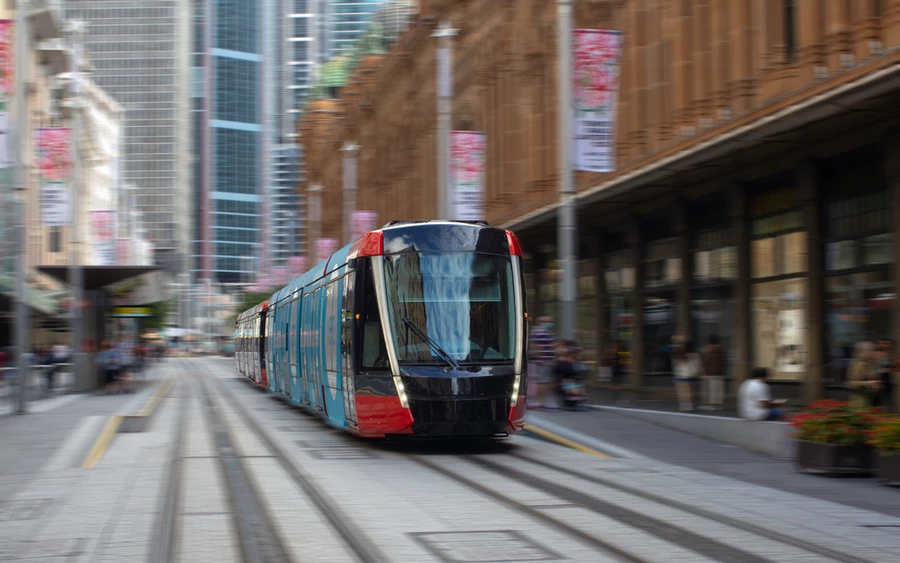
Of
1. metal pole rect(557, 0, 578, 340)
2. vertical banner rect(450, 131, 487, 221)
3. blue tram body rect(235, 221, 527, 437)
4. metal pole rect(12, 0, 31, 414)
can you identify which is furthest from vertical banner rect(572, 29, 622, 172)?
metal pole rect(12, 0, 31, 414)

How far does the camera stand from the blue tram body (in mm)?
13922

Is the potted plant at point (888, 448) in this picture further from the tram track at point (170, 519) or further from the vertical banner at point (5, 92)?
the vertical banner at point (5, 92)

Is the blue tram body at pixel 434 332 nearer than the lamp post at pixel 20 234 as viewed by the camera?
Yes

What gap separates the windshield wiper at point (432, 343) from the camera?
14008mm

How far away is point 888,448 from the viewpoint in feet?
38.2

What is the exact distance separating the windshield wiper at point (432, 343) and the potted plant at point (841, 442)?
4281 mm

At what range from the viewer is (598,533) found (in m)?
8.21

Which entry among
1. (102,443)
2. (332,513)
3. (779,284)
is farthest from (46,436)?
(779,284)

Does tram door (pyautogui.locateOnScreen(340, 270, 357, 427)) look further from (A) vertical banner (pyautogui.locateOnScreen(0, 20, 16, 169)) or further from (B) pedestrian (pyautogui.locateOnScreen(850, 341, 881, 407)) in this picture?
(A) vertical banner (pyautogui.locateOnScreen(0, 20, 16, 169))

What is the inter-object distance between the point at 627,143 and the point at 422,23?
80.7 ft

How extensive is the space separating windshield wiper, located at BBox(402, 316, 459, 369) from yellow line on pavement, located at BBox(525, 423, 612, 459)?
2286mm

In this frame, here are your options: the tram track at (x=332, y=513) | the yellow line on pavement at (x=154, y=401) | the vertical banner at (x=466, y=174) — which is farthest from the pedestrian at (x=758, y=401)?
the yellow line on pavement at (x=154, y=401)

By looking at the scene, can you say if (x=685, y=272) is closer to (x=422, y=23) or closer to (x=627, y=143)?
(x=627, y=143)

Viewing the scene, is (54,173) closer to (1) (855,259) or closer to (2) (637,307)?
(2) (637,307)
